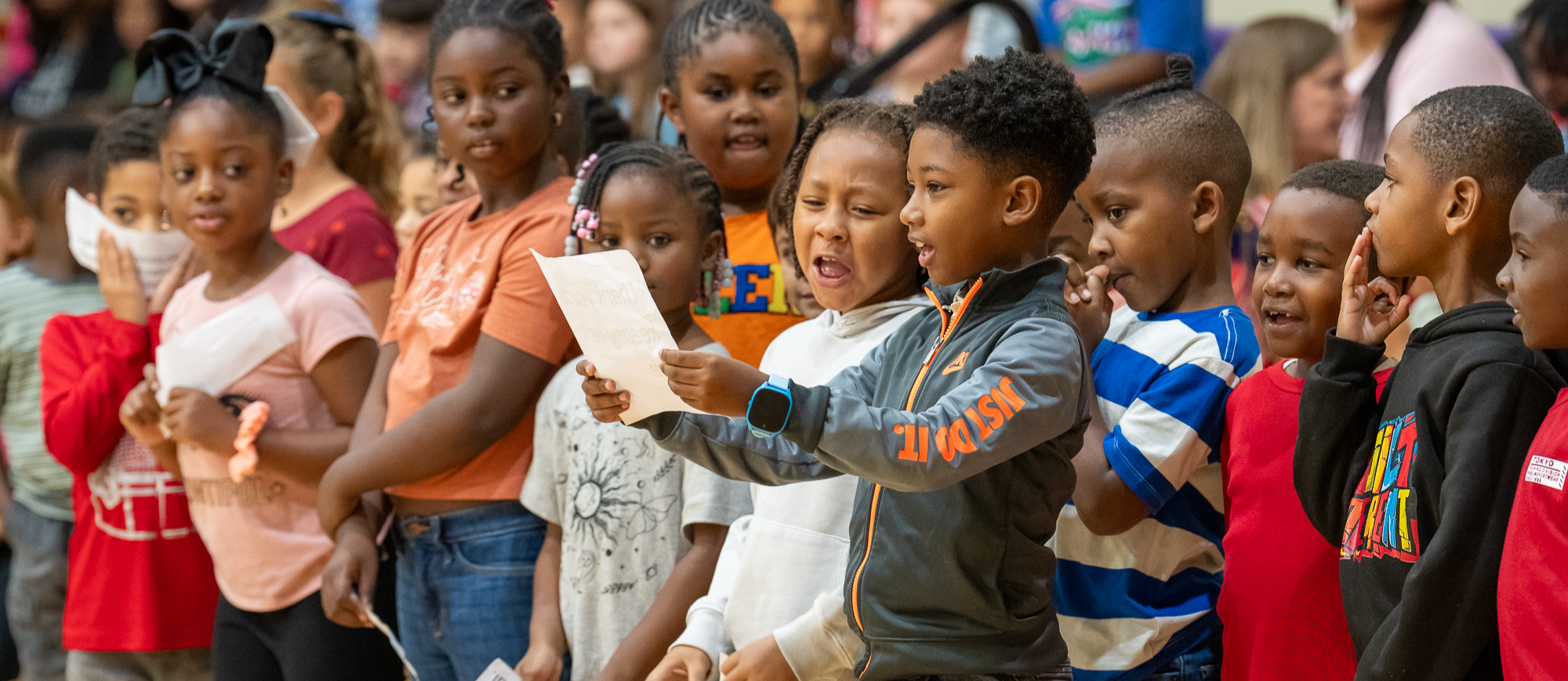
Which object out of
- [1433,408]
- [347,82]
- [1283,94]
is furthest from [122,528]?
[1283,94]

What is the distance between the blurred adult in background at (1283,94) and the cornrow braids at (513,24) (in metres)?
2.37

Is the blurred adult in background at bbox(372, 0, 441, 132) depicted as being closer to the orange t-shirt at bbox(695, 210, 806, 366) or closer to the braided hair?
the orange t-shirt at bbox(695, 210, 806, 366)

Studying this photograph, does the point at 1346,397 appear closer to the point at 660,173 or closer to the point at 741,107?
the point at 660,173

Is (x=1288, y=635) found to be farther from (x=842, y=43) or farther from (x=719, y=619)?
(x=842, y=43)

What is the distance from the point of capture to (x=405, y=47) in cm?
572

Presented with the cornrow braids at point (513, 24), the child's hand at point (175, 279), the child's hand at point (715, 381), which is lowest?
the child's hand at point (175, 279)

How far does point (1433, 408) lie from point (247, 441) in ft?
7.55

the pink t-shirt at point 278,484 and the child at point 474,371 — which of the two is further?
the pink t-shirt at point 278,484

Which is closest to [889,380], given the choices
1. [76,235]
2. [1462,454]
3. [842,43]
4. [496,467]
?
[1462,454]

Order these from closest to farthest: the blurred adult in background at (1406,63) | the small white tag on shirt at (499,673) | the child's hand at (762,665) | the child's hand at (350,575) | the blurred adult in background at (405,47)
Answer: the child's hand at (762,665) < the small white tag on shirt at (499,673) < the child's hand at (350,575) < the blurred adult in background at (1406,63) < the blurred adult in background at (405,47)

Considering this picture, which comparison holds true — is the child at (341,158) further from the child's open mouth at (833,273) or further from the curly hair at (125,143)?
the child's open mouth at (833,273)

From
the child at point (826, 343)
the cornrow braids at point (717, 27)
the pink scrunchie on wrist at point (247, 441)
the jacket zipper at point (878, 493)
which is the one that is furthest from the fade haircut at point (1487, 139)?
the pink scrunchie on wrist at point (247, 441)

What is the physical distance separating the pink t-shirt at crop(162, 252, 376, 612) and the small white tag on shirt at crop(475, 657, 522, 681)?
66 centimetres

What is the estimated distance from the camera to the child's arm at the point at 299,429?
2.83m
